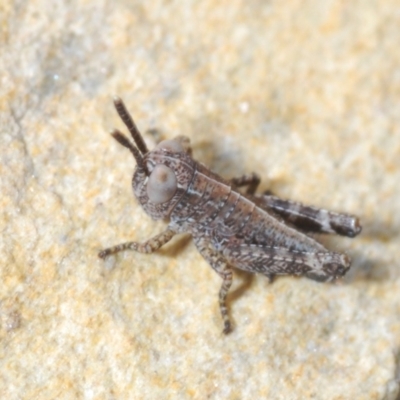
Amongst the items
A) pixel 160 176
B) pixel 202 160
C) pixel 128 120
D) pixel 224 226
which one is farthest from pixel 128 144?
pixel 202 160

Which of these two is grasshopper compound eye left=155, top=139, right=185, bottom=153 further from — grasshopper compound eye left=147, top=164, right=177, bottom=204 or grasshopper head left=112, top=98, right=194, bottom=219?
grasshopper compound eye left=147, top=164, right=177, bottom=204

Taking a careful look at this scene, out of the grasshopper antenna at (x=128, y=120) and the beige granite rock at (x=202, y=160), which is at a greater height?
the grasshopper antenna at (x=128, y=120)

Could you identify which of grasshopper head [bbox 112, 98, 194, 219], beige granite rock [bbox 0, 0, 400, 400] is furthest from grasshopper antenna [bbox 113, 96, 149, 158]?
beige granite rock [bbox 0, 0, 400, 400]

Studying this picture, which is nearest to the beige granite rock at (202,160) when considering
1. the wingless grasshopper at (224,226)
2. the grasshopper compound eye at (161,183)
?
the wingless grasshopper at (224,226)

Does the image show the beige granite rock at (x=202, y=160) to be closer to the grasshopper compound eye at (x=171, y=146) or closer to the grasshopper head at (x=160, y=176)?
the grasshopper head at (x=160, y=176)

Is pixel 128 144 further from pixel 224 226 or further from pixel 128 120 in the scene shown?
pixel 224 226

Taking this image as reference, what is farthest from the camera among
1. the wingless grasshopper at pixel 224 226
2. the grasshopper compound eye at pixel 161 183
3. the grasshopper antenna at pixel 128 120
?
the wingless grasshopper at pixel 224 226

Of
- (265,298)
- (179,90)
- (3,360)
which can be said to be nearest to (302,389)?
(265,298)
